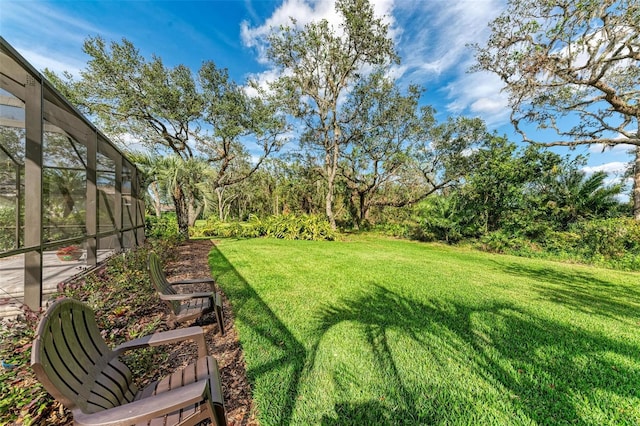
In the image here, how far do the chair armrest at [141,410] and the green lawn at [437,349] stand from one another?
35.9 inches

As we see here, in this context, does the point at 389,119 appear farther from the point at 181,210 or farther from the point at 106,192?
the point at 106,192

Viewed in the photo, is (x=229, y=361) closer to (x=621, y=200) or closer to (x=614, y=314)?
(x=614, y=314)

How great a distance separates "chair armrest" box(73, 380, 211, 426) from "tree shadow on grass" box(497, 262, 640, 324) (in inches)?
239

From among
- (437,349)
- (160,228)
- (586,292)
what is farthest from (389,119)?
(437,349)

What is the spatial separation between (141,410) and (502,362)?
3327mm

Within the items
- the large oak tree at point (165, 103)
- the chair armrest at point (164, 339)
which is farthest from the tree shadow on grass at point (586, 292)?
the large oak tree at point (165, 103)

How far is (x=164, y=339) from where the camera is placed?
1877 mm

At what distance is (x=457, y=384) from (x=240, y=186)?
25.5 meters

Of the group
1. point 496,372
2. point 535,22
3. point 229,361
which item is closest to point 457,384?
point 496,372

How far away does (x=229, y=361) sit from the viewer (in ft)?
8.58

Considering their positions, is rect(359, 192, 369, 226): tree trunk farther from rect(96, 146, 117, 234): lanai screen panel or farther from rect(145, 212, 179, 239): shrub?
rect(96, 146, 117, 234): lanai screen panel

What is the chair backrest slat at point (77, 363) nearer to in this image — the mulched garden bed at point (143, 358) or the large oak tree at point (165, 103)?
the mulched garden bed at point (143, 358)

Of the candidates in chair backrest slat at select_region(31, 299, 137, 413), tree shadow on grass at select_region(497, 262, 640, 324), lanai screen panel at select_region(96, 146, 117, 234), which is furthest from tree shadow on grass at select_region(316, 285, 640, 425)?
lanai screen panel at select_region(96, 146, 117, 234)

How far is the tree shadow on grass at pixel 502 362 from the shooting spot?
199 centimetres
